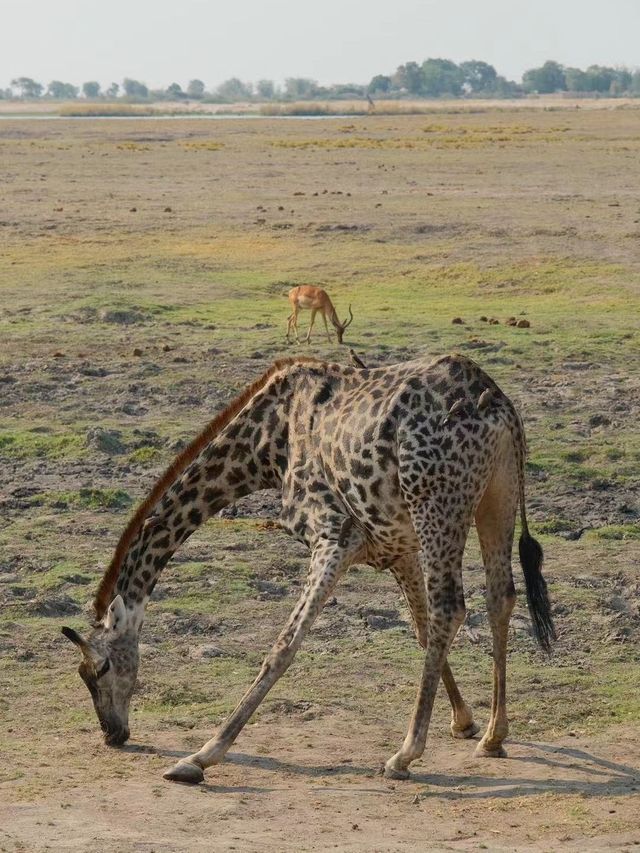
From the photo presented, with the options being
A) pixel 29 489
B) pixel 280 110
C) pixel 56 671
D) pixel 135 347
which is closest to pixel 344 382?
pixel 56 671

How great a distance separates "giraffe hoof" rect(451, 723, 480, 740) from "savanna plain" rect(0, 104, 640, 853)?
0.16ft

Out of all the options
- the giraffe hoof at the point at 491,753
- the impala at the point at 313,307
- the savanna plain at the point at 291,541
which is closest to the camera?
the savanna plain at the point at 291,541

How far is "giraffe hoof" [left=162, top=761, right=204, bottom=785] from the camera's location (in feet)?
21.5

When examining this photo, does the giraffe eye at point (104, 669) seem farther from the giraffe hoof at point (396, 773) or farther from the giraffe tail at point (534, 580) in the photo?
the giraffe tail at point (534, 580)

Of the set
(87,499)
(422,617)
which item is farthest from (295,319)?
(422,617)

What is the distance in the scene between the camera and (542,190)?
Result: 2934cm

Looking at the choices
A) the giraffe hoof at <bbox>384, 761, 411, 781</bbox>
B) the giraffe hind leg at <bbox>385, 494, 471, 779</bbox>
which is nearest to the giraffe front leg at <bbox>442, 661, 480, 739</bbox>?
the giraffe hind leg at <bbox>385, 494, 471, 779</bbox>

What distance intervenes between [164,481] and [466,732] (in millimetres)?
1840

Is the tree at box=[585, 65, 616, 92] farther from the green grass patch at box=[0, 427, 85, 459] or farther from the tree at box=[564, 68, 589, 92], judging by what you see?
the green grass patch at box=[0, 427, 85, 459]

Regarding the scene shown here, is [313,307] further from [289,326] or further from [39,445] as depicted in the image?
[39,445]

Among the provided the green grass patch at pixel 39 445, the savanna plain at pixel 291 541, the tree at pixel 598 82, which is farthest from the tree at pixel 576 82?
the green grass patch at pixel 39 445

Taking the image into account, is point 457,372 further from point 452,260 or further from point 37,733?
point 452,260

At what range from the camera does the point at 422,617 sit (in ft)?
24.3

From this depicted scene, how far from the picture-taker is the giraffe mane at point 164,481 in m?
7.23
